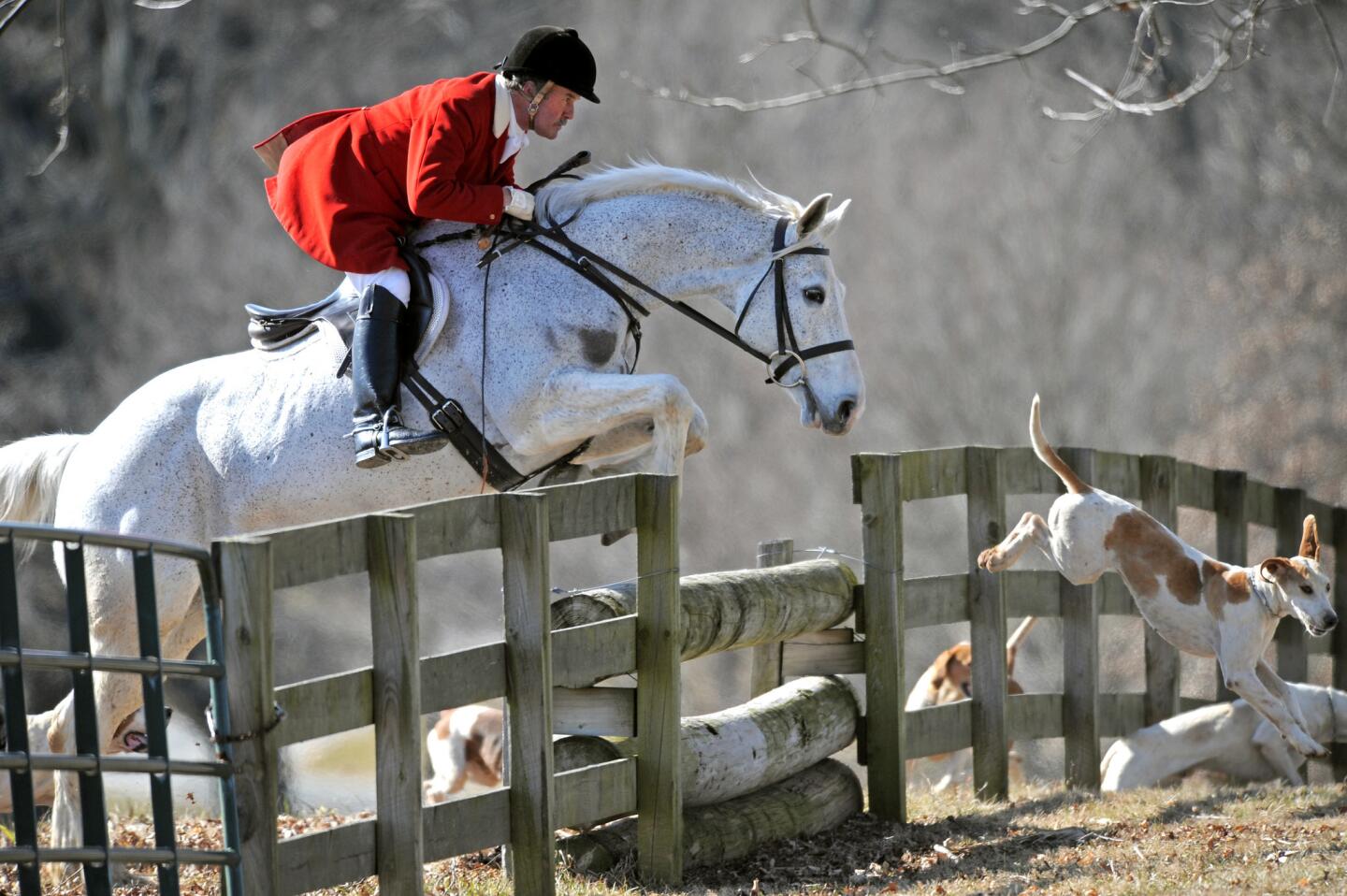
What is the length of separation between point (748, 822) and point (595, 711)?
84 cm

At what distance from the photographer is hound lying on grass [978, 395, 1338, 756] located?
626 centimetres

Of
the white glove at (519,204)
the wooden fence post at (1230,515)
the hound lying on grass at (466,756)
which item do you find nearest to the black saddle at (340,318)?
the white glove at (519,204)

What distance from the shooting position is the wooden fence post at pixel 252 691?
403cm

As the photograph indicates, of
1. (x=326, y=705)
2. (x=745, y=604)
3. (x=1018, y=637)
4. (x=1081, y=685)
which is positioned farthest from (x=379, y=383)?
(x=1018, y=637)

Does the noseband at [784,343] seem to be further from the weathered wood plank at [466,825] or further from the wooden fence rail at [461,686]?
the weathered wood plank at [466,825]

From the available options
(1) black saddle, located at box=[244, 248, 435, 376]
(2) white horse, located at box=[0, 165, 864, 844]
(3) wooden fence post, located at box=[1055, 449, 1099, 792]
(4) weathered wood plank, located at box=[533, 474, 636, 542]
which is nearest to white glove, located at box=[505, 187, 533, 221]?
Answer: (2) white horse, located at box=[0, 165, 864, 844]

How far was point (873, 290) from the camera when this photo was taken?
2667cm

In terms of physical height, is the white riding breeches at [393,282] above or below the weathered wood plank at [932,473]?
above

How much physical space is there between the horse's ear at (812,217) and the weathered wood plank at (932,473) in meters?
1.06

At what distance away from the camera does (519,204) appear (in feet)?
21.1

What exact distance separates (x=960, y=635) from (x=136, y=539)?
71.0 ft

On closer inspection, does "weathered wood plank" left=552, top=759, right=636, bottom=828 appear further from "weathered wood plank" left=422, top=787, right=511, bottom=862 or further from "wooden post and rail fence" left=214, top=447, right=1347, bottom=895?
"weathered wood plank" left=422, top=787, right=511, bottom=862

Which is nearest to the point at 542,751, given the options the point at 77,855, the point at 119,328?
the point at 77,855

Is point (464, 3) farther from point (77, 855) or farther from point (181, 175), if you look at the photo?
point (77, 855)
